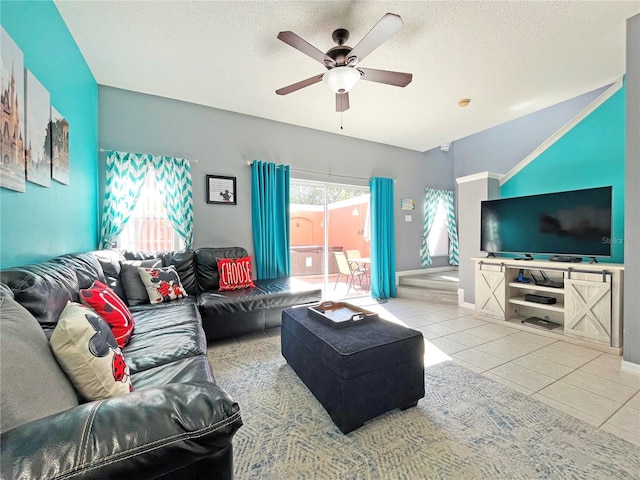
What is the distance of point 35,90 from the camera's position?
5.32 ft

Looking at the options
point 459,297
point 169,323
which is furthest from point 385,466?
point 459,297

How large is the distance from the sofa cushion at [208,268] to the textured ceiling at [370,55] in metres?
1.88

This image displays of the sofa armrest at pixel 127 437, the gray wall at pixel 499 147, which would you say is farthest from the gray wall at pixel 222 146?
the sofa armrest at pixel 127 437

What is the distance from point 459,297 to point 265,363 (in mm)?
3189

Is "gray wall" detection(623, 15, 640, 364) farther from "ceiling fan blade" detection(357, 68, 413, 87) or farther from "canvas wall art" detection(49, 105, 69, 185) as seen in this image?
"canvas wall art" detection(49, 105, 69, 185)

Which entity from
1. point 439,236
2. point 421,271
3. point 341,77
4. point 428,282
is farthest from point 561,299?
point 341,77

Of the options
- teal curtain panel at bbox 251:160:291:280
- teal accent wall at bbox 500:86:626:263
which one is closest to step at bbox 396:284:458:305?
teal accent wall at bbox 500:86:626:263

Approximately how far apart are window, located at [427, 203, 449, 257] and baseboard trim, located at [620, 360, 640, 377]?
357 cm

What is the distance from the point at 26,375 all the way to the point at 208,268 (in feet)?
8.32

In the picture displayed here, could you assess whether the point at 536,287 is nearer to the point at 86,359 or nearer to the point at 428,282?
the point at 428,282

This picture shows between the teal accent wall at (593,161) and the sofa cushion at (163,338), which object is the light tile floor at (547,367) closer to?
the teal accent wall at (593,161)

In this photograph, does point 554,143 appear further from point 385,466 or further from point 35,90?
point 35,90

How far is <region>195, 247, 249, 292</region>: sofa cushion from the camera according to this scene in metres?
3.14

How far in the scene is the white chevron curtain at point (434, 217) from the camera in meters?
5.49
